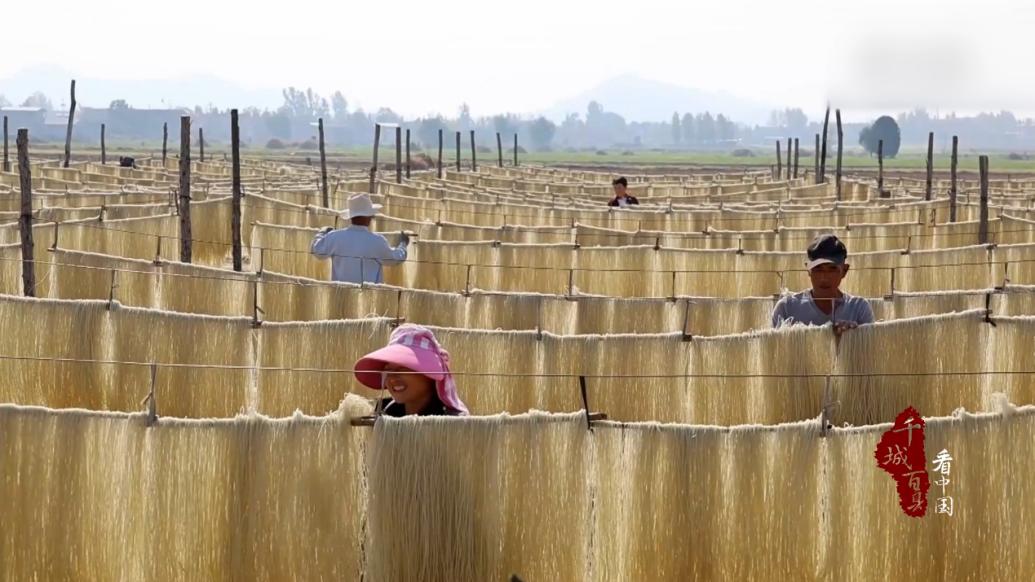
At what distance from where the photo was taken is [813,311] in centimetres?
1000

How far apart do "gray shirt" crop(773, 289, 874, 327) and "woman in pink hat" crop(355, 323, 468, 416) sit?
352 cm

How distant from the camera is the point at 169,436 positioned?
709 cm

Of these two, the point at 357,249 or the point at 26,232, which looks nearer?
the point at 26,232

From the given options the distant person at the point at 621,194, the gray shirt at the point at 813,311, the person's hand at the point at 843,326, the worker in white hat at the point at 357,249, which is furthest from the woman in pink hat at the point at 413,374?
the distant person at the point at 621,194

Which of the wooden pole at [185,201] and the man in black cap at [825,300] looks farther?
the wooden pole at [185,201]

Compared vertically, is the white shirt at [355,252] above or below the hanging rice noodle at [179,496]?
above

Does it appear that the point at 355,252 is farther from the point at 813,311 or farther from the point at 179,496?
the point at 179,496

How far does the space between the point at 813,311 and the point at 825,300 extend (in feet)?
0.40

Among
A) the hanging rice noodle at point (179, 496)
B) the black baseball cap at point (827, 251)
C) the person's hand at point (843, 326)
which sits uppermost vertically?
the black baseball cap at point (827, 251)

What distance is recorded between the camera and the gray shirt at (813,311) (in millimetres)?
9882

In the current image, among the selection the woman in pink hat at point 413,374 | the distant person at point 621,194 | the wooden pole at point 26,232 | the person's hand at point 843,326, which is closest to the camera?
the woman in pink hat at point 413,374

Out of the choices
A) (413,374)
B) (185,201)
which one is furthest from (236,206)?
(413,374)

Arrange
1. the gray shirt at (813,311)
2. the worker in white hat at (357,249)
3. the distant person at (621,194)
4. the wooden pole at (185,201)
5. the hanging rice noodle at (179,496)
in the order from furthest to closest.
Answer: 1. the distant person at (621,194)
2. the wooden pole at (185,201)
3. the worker in white hat at (357,249)
4. the gray shirt at (813,311)
5. the hanging rice noodle at (179,496)

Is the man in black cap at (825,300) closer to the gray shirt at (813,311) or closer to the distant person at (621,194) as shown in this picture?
the gray shirt at (813,311)
